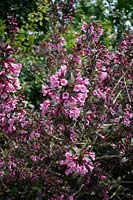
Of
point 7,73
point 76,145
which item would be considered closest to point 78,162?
point 76,145

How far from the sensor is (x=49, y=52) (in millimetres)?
4672

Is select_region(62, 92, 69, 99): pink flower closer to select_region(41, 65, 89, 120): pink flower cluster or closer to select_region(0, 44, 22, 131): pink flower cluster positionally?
select_region(41, 65, 89, 120): pink flower cluster

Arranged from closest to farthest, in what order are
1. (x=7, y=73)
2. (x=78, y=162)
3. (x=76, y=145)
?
(x=7, y=73)
(x=78, y=162)
(x=76, y=145)

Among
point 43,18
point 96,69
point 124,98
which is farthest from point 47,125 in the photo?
point 43,18

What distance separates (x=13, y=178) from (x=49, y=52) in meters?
2.07

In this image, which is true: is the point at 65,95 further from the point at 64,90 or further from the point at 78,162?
the point at 78,162

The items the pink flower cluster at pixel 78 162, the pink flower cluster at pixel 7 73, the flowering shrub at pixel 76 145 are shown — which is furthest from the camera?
the flowering shrub at pixel 76 145

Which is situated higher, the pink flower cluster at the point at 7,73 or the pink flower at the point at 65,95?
the pink flower cluster at the point at 7,73

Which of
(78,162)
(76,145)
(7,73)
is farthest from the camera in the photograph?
(76,145)

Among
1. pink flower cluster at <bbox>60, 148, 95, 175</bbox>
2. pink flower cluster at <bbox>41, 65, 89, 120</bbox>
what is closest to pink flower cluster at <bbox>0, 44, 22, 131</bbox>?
pink flower cluster at <bbox>41, 65, 89, 120</bbox>

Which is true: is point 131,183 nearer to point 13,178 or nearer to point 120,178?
point 120,178

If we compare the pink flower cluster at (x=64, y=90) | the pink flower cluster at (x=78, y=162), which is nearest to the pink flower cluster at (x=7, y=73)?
the pink flower cluster at (x=64, y=90)

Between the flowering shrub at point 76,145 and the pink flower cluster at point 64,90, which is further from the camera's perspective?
the flowering shrub at point 76,145

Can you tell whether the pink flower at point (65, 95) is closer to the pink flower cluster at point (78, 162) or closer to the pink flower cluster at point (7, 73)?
the pink flower cluster at point (7, 73)
